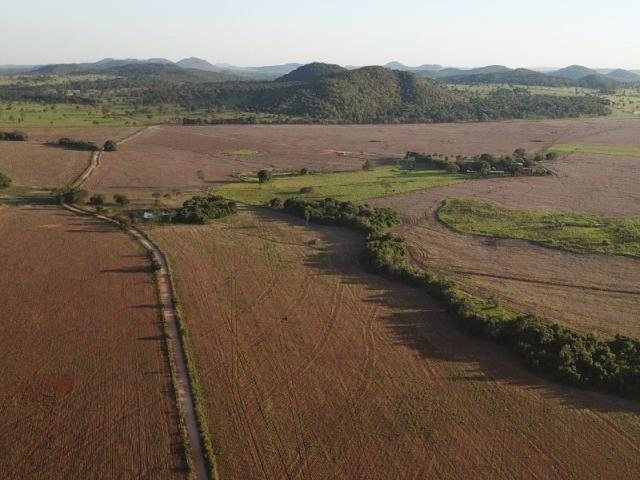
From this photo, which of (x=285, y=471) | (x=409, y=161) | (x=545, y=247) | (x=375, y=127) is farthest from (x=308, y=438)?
(x=375, y=127)

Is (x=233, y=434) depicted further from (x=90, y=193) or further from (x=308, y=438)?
(x=90, y=193)

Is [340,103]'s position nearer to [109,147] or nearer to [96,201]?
[109,147]

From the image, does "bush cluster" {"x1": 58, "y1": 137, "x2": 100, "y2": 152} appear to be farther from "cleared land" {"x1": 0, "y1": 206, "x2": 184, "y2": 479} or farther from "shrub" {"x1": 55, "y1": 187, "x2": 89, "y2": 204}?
"cleared land" {"x1": 0, "y1": 206, "x2": 184, "y2": 479}

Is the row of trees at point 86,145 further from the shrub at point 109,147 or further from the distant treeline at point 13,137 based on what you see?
the distant treeline at point 13,137

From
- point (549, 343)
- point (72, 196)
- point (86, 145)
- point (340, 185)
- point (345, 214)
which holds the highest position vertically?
point (86, 145)

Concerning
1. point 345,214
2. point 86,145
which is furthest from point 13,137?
point 345,214
